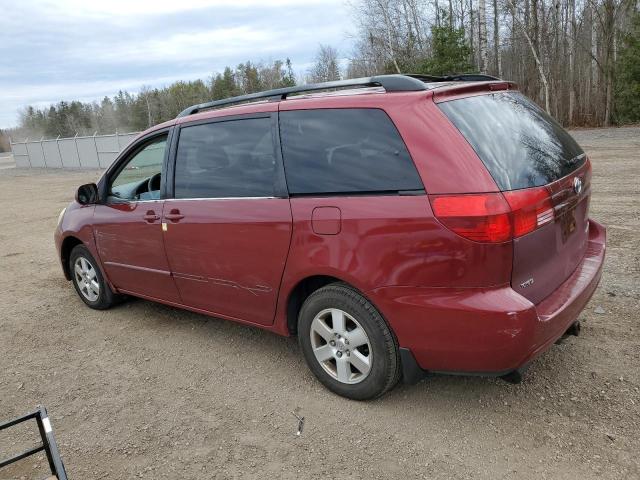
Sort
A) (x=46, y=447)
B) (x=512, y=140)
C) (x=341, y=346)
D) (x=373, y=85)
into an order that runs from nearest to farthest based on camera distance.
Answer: (x=46, y=447) → (x=512, y=140) → (x=341, y=346) → (x=373, y=85)

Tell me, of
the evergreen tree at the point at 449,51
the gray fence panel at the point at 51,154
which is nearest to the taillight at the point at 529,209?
the evergreen tree at the point at 449,51

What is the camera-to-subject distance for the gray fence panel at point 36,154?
3550 cm

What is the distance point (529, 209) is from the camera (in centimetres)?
259

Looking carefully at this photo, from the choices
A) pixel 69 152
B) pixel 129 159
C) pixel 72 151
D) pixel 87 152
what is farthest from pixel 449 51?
pixel 69 152

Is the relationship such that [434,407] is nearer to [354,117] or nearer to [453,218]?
[453,218]

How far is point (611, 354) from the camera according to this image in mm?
3418

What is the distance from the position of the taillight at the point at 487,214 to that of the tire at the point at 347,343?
69 centimetres

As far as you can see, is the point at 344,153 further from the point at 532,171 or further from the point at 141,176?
the point at 141,176

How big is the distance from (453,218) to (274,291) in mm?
1311

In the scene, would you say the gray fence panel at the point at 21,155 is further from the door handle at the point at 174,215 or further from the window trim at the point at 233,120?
the door handle at the point at 174,215

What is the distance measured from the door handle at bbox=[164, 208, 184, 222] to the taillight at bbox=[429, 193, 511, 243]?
2.08 metres

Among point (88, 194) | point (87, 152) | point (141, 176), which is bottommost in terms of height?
point (88, 194)

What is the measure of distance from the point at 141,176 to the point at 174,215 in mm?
1087

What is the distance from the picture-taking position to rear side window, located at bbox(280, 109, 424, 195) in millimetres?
2779
